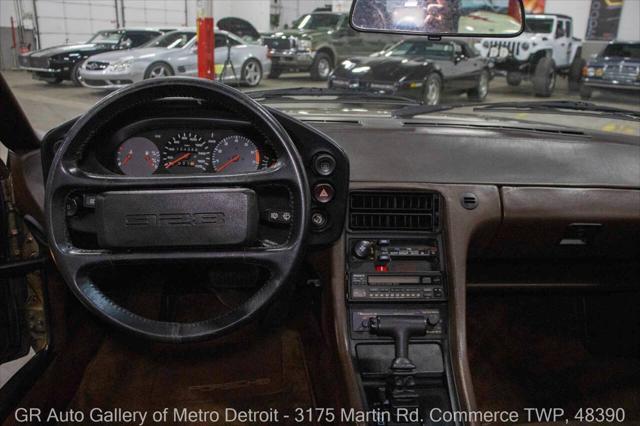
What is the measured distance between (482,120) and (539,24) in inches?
470

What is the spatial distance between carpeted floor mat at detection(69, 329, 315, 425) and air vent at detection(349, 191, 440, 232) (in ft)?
3.30

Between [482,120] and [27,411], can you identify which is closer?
[27,411]

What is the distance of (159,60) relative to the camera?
8.95 m

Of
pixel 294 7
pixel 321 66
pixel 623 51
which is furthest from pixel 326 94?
pixel 294 7

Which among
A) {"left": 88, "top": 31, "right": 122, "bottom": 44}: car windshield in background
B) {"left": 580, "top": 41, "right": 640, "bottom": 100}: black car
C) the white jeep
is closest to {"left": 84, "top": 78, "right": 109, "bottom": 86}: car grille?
{"left": 88, "top": 31, "right": 122, "bottom": 44}: car windshield in background

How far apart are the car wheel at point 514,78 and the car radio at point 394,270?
11654mm

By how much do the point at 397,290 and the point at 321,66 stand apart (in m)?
11.7

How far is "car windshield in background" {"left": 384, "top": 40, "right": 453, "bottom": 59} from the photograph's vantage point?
9281mm

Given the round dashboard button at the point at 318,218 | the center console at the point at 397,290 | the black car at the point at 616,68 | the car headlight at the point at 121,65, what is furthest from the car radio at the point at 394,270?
the black car at the point at 616,68

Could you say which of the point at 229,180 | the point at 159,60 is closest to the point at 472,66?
the point at 159,60

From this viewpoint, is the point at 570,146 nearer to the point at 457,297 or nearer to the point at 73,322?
the point at 457,297

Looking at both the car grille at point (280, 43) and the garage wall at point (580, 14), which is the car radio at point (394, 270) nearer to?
the car grille at point (280, 43)

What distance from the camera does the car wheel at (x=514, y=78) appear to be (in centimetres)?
1249

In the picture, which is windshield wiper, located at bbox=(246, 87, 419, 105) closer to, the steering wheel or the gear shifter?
the gear shifter
